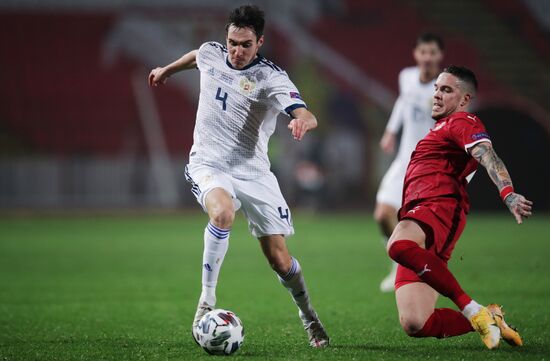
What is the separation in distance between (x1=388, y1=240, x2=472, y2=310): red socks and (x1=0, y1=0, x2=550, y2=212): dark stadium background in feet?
63.0

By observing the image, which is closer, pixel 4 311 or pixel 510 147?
pixel 4 311

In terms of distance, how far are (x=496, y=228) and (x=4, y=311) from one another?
13.0m

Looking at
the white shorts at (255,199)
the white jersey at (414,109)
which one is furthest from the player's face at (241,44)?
the white jersey at (414,109)

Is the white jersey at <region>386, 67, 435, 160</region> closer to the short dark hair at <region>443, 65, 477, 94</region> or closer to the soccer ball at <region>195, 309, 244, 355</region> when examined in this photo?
the short dark hair at <region>443, 65, 477, 94</region>

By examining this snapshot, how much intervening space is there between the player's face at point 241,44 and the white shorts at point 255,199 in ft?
2.67

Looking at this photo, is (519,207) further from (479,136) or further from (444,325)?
(444,325)

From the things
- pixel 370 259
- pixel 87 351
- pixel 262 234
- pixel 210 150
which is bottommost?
pixel 370 259

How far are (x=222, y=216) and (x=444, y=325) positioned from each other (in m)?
1.62

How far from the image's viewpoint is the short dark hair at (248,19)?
645 centimetres

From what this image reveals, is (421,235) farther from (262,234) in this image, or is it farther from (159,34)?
(159,34)

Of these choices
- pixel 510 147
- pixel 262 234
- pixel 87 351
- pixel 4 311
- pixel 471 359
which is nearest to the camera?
pixel 471 359

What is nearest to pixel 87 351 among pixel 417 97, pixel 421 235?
pixel 421 235

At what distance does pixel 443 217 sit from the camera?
6.06 metres

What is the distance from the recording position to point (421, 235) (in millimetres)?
5988
